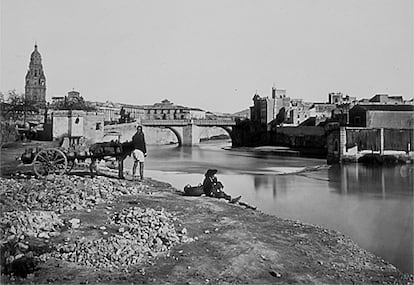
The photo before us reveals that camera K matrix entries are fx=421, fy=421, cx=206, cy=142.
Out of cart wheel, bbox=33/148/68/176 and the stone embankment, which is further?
cart wheel, bbox=33/148/68/176

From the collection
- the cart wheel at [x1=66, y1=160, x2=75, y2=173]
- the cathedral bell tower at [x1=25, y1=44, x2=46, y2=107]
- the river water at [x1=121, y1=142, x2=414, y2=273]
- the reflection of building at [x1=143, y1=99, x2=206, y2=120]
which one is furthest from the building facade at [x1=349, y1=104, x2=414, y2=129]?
the cart wheel at [x1=66, y1=160, x2=75, y2=173]

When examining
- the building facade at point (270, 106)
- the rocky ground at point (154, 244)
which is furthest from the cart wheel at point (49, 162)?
the building facade at point (270, 106)

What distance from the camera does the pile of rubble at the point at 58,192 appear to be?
523 centimetres

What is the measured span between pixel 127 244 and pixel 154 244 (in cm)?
30

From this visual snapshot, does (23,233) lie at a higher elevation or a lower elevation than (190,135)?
lower

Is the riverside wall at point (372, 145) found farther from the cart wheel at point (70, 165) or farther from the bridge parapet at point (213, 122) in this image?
the cart wheel at point (70, 165)

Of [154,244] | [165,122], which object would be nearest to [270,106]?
[165,122]

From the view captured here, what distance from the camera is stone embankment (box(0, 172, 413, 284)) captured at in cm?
366

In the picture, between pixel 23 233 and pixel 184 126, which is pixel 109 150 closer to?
pixel 23 233

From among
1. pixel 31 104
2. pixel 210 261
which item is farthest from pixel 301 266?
pixel 31 104

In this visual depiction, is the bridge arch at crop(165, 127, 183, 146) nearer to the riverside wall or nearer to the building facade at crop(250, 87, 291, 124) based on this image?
the riverside wall

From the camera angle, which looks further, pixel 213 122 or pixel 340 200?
pixel 213 122

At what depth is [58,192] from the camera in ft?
18.9

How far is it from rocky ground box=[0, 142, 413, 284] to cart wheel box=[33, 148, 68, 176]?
631 millimetres
